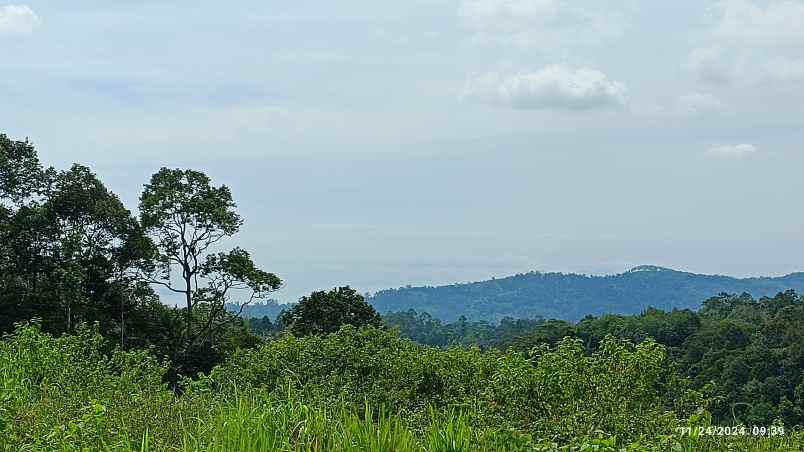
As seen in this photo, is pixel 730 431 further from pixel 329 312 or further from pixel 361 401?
pixel 329 312

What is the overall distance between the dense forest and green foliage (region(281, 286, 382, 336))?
0.04 metres

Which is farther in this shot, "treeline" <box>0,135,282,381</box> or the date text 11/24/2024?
"treeline" <box>0,135,282,381</box>

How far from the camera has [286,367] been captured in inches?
450

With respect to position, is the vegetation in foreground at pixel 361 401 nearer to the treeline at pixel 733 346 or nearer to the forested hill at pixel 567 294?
the treeline at pixel 733 346

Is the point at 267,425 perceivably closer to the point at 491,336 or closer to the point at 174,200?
the point at 174,200

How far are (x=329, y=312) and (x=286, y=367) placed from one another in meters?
6.44

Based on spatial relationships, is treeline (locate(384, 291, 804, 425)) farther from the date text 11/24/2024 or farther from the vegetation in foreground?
the date text 11/24/2024

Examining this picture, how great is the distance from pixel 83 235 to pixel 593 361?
40.2ft

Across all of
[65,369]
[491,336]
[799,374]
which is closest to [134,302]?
[65,369]

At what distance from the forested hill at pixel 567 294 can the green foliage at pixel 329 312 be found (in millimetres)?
96777

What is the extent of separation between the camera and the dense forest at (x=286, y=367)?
5074mm

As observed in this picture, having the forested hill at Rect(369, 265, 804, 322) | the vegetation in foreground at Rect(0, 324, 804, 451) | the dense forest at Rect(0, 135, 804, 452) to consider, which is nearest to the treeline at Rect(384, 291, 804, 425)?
the dense forest at Rect(0, 135, 804, 452)

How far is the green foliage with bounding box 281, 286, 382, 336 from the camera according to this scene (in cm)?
1780

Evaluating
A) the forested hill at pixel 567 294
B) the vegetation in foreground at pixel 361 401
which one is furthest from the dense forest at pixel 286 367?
the forested hill at pixel 567 294
